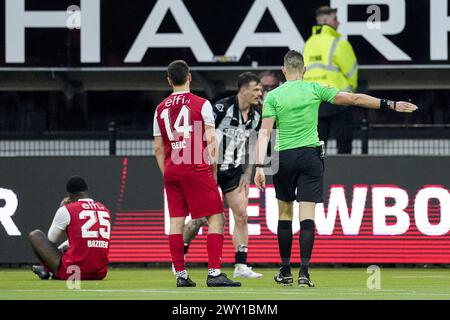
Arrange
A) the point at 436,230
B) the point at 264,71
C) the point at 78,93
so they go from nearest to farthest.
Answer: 1. the point at 436,230
2. the point at 264,71
3. the point at 78,93

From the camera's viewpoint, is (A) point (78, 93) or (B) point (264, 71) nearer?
(B) point (264, 71)

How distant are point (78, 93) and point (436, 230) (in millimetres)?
5935

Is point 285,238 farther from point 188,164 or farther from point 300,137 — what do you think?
point 188,164

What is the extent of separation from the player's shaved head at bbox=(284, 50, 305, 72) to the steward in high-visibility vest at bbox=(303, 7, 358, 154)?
171 inches

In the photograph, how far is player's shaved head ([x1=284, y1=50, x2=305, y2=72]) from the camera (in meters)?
12.9

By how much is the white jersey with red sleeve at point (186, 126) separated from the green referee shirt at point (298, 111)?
2.40ft

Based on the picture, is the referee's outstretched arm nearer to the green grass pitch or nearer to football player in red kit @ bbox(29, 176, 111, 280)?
the green grass pitch

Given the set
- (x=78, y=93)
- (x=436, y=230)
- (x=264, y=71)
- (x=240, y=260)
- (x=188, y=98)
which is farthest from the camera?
(x=78, y=93)

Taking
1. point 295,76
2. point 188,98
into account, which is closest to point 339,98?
point 295,76

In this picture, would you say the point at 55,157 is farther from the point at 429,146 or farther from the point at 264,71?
the point at 429,146

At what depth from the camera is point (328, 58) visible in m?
17.3

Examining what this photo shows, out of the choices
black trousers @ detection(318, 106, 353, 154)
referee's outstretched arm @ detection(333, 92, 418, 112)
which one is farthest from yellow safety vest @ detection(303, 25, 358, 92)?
referee's outstretched arm @ detection(333, 92, 418, 112)

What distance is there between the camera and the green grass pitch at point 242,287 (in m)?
11.3

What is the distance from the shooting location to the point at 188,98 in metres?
12.7
